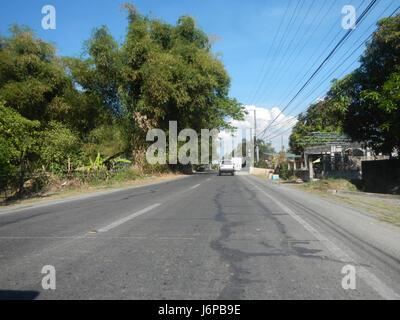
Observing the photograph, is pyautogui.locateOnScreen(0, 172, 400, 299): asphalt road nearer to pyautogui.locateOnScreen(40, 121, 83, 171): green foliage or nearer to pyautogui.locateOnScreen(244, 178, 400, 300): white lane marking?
pyautogui.locateOnScreen(244, 178, 400, 300): white lane marking

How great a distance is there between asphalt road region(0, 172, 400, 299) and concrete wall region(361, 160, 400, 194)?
36.9 feet

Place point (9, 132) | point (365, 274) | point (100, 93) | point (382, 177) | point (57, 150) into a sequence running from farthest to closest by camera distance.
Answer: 1. point (100, 93)
2. point (382, 177)
3. point (57, 150)
4. point (9, 132)
5. point (365, 274)

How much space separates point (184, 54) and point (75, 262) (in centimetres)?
2947

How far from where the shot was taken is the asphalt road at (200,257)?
290 centimetres

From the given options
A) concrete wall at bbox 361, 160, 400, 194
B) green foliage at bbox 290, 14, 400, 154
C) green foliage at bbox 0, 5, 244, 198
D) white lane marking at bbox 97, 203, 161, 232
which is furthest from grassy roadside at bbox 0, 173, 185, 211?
concrete wall at bbox 361, 160, 400, 194

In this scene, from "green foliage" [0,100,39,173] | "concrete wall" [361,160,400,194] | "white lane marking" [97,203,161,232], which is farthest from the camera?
"concrete wall" [361,160,400,194]

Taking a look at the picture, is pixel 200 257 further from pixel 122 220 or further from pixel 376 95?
pixel 376 95

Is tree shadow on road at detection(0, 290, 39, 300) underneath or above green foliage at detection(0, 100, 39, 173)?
underneath

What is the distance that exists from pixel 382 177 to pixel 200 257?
17010mm

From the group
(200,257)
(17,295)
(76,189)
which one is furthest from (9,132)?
(200,257)

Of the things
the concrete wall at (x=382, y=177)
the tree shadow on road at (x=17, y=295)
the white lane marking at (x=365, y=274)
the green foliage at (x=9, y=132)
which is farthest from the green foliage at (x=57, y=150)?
the concrete wall at (x=382, y=177)

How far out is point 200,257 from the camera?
12.9 feet

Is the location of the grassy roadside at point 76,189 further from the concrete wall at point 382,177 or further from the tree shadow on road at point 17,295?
the concrete wall at point 382,177

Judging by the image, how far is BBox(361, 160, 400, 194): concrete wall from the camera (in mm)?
15922
